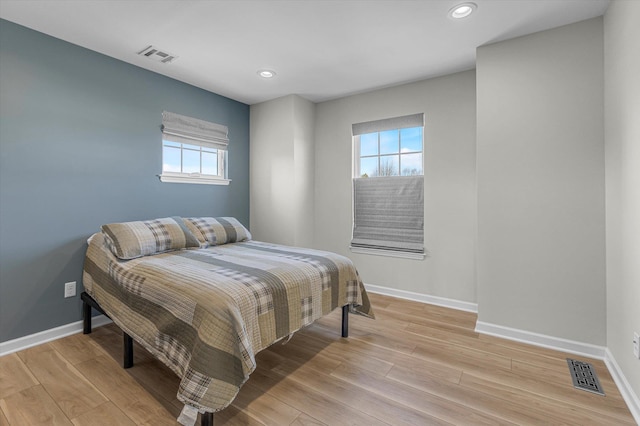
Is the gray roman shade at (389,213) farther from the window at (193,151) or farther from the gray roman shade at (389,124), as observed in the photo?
the window at (193,151)

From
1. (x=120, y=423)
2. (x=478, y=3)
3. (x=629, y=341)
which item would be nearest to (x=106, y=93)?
(x=120, y=423)

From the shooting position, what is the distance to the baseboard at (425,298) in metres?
3.10

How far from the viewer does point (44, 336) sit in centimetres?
240

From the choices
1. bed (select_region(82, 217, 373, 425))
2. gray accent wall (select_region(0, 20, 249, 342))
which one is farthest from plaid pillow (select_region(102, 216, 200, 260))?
gray accent wall (select_region(0, 20, 249, 342))

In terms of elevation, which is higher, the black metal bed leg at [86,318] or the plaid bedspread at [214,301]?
the plaid bedspread at [214,301]

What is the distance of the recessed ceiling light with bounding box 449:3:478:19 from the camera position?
2.05 meters

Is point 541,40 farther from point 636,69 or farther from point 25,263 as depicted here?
point 25,263

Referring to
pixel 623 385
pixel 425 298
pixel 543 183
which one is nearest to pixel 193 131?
pixel 425 298

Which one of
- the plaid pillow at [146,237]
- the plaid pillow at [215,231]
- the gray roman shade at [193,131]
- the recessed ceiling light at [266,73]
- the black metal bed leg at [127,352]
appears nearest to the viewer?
the black metal bed leg at [127,352]

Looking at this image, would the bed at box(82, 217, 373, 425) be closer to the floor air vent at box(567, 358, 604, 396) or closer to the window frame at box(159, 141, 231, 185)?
the window frame at box(159, 141, 231, 185)

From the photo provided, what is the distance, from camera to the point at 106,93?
9.04 ft

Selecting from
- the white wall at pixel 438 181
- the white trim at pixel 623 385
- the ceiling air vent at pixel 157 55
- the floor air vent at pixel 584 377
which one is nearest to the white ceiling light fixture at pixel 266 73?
the ceiling air vent at pixel 157 55

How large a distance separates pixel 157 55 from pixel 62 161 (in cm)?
125

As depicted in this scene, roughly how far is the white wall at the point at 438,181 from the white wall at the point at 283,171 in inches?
19.9
